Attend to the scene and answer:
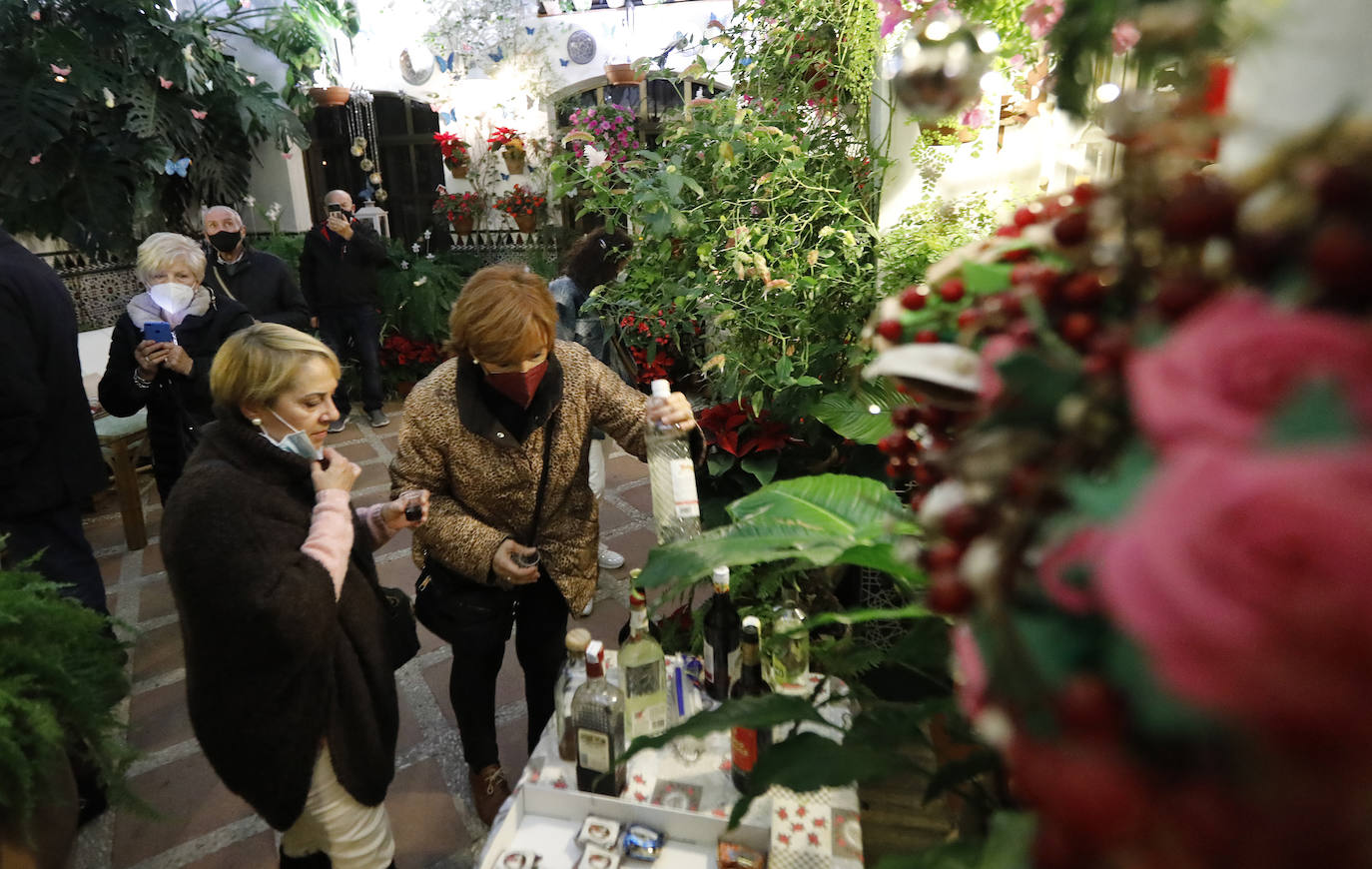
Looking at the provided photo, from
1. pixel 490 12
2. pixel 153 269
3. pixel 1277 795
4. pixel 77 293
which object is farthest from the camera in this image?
pixel 490 12

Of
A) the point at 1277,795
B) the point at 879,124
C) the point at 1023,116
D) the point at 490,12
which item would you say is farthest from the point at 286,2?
the point at 1277,795

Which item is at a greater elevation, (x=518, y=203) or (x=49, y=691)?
(x=518, y=203)

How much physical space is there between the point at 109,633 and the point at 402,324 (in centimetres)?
513

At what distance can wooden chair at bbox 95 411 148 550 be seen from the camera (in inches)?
152

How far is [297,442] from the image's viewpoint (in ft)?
5.28

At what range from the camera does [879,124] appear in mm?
2498

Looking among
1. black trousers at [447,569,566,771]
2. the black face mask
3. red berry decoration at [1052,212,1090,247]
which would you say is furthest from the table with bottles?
the black face mask

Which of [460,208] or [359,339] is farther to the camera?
[460,208]

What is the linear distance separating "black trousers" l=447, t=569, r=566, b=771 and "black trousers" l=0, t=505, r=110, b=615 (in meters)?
1.16

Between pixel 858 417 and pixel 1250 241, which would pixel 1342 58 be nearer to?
pixel 1250 241

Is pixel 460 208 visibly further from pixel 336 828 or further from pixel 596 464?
pixel 336 828

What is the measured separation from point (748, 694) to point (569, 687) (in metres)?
0.36

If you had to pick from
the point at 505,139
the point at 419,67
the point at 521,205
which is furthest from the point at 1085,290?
the point at 419,67

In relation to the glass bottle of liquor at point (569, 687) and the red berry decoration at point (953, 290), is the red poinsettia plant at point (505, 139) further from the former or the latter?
the red berry decoration at point (953, 290)
